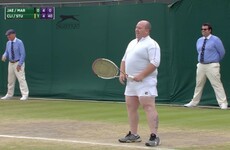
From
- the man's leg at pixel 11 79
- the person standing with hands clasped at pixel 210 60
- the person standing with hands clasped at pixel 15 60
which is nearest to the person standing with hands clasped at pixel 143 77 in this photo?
the person standing with hands clasped at pixel 210 60

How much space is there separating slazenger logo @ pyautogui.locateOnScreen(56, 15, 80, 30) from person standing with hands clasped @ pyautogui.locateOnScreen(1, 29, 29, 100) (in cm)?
152

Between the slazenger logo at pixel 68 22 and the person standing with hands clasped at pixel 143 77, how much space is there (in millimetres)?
9091

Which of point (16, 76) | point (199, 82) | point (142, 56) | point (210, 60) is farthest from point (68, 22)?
point (142, 56)

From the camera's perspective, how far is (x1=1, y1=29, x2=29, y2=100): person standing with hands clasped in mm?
18219

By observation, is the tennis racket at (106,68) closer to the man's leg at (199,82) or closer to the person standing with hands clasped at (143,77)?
the person standing with hands clasped at (143,77)

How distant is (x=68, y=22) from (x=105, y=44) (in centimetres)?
141

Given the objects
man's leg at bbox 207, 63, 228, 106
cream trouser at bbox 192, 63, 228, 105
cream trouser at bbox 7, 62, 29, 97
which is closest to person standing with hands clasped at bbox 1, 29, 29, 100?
cream trouser at bbox 7, 62, 29, 97

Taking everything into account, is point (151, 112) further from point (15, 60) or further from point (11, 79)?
point (11, 79)

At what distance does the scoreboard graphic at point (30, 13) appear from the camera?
19.5 metres

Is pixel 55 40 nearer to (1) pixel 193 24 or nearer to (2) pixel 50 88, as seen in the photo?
(2) pixel 50 88

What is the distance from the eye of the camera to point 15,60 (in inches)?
726

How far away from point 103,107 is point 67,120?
9.91 feet

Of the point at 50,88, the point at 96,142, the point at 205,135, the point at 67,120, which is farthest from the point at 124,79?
the point at 50,88

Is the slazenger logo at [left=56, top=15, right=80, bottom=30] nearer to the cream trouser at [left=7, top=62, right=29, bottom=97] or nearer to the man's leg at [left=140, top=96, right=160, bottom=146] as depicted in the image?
the cream trouser at [left=7, top=62, right=29, bottom=97]
